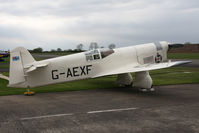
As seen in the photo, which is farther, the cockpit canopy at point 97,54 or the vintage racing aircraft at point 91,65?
the cockpit canopy at point 97,54

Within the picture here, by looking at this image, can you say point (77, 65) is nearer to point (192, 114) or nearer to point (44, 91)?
point (44, 91)

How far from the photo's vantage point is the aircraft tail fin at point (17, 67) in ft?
31.7

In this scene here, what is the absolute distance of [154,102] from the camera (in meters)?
8.59

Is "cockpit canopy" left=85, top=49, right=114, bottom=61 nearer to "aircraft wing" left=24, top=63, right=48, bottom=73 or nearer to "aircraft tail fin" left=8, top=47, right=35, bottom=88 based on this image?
"aircraft wing" left=24, top=63, right=48, bottom=73

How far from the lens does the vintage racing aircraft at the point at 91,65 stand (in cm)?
973

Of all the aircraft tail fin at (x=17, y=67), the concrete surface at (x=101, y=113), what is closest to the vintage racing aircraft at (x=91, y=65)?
the aircraft tail fin at (x=17, y=67)

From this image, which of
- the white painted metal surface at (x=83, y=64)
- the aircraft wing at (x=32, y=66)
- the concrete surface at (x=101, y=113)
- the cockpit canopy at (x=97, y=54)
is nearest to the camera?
the concrete surface at (x=101, y=113)

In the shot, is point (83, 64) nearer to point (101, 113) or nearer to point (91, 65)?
point (91, 65)

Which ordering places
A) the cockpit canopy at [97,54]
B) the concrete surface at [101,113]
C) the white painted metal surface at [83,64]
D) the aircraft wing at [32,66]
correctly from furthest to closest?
the cockpit canopy at [97,54], the white painted metal surface at [83,64], the aircraft wing at [32,66], the concrete surface at [101,113]

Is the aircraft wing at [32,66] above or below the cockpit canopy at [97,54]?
below

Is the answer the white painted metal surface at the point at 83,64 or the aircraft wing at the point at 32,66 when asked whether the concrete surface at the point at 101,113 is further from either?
the aircraft wing at the point at 32,66

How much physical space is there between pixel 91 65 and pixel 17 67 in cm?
362

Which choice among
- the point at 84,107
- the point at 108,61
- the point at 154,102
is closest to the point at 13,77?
the point at 84,107

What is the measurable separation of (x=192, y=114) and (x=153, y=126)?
190 cm
